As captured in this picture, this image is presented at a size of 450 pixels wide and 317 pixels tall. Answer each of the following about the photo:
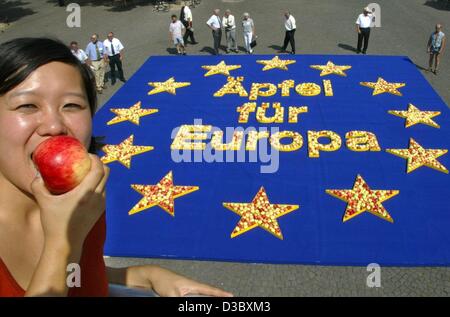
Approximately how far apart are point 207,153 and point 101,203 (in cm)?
695

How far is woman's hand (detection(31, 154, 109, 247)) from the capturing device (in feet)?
4.42

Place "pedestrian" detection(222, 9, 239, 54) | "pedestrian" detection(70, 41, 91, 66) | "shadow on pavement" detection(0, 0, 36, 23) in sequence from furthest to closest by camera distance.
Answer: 1. "shadow on pavement" detection(0, 0, 36, 23)
2. "pedestrian" detection(222, 9, 239, 54)
3. "pedestrian" detection(70, 41, 91, 66)

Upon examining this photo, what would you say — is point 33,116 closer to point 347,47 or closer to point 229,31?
point 229,31

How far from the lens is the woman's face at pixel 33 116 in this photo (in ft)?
5.08

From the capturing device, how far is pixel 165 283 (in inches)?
95.0

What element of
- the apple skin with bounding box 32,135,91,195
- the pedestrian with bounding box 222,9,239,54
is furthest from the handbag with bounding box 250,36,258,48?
the apple skin with bounding box 32,135,91,195

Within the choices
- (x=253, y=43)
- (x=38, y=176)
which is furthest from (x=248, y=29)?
(x=38, y=176)

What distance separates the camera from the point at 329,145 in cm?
846

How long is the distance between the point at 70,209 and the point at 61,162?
19 cm

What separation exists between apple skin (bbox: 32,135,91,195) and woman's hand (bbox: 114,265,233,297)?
1.21 m

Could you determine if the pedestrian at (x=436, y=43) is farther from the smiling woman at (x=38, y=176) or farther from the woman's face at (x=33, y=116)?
the woman's face at (x=33, y=116)

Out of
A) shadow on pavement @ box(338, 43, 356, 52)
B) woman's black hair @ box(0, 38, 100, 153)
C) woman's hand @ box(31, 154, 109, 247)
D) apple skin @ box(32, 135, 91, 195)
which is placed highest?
woman's black hair @ box(0, 38, 100, 153)

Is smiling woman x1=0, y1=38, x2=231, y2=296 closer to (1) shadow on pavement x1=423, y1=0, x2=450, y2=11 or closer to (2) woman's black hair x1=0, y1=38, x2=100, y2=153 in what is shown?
(2) woman's black hair x1=0, y1=38, x2=100, y2=153

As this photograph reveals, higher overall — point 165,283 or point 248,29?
point 165,283
